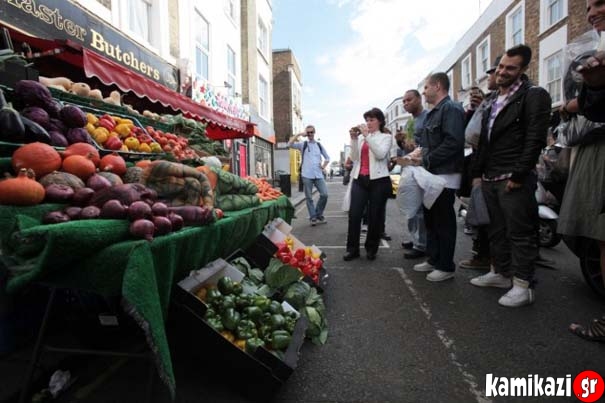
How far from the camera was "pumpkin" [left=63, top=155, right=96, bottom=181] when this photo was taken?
203 centimetres

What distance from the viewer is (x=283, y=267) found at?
2.75m

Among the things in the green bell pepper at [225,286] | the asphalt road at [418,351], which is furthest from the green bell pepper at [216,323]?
the green bell pepper at [225,286]

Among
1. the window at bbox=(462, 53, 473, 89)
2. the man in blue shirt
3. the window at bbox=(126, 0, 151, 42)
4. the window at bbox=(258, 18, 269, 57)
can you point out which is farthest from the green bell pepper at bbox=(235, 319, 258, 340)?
the window at bbox=(462, 53, 473, 89)

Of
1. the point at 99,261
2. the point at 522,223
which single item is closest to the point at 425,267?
the point at 522,223

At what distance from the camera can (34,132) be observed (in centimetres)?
216

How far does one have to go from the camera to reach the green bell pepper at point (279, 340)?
202cm

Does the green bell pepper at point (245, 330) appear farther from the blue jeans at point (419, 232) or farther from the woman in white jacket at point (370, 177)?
the blue jeans at point (419, 232)

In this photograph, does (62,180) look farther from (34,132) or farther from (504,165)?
(504,165)

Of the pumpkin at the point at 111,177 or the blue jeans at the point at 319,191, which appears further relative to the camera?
the blue jeans at the point at 319,191

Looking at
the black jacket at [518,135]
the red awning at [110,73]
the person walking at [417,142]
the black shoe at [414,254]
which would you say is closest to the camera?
the black jacket at [518,135]

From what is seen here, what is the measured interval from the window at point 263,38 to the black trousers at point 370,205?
16372mm

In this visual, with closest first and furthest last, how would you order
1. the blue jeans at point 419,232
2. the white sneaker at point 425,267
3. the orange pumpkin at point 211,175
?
the orange pumpkin at point 211,175
the white sneaker at point 425,267
the blue jeans at point 419,232

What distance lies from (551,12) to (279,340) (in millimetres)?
17467

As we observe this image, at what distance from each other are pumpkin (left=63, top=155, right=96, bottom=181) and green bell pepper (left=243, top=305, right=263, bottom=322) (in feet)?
4.03
